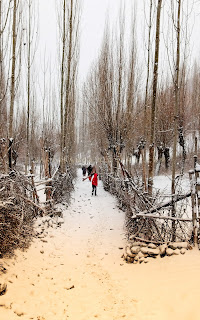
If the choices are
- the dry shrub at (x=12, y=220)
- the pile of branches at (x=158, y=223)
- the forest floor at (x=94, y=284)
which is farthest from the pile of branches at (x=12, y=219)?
the pile of branches at (x=158, y=223)

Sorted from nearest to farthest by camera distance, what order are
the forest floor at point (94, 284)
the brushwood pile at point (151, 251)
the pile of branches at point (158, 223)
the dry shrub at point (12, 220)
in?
the forest floor at point (94, 284) < the dry shrub at point (12, 220) < the brushwood pile at point (151, 251) < the pile of branches at point (158, 223)

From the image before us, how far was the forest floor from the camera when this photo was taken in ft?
8.34

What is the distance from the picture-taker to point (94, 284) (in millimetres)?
3246

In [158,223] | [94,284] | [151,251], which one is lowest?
[94,284]

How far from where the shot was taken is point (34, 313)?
253cm

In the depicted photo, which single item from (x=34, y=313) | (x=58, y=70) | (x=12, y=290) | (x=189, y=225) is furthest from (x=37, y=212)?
(x=58, y=70)

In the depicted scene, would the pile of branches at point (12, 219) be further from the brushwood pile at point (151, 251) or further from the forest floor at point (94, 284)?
the brushwood pile at point (151, 251)

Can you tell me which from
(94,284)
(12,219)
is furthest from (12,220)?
(94,284)

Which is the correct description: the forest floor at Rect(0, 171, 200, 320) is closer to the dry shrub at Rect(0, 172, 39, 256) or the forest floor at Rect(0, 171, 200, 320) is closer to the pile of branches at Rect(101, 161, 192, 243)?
the dry shrub at Rect(0, 172, 39, 256)

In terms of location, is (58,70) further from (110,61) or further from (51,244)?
(51,244)

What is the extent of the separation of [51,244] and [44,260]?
2.06 ft

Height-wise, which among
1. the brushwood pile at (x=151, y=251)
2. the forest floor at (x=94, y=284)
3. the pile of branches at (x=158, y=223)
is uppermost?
the pile of branches at (x=158, y=223)

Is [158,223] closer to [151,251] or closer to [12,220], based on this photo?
[151,251]

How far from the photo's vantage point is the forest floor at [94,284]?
254cm
